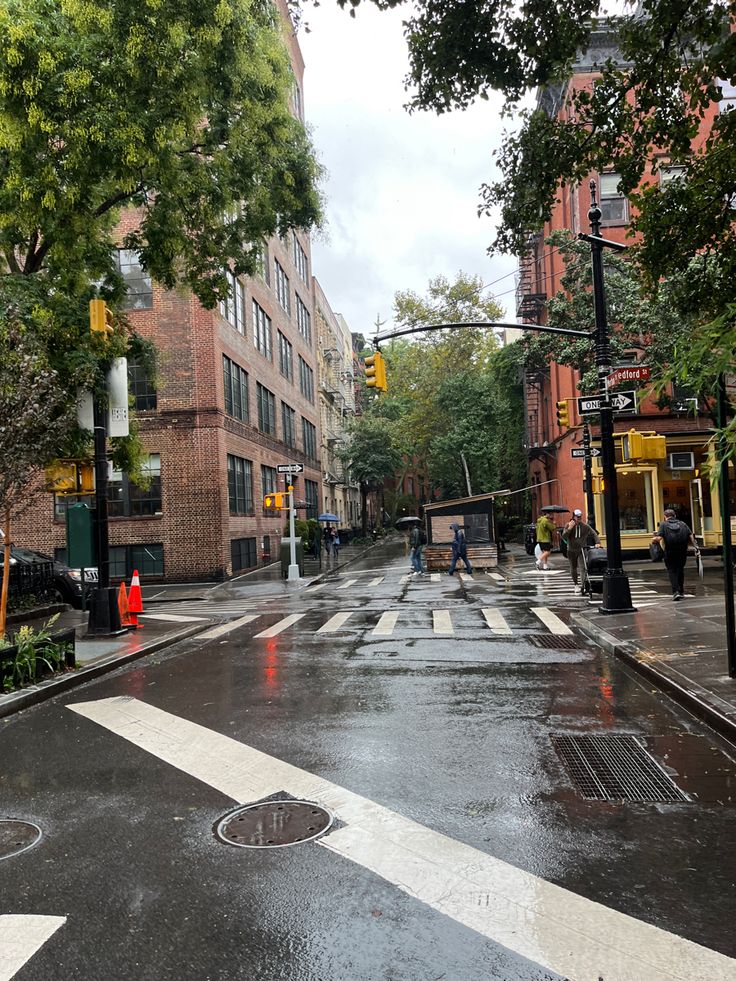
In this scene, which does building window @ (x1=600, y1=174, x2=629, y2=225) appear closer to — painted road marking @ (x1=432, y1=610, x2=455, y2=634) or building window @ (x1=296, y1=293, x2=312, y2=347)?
painted road marking @ (x1=432, y1=610, x2=455, y2=634)

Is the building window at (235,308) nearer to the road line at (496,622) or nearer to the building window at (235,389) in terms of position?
the building window at (235,389)

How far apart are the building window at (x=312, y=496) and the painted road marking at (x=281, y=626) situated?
28.4 m

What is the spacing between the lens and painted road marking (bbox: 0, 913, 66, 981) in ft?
10.3

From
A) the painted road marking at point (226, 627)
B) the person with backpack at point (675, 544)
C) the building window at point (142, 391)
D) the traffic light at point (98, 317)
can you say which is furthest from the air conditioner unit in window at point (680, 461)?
the traffic light at point (98, 317)

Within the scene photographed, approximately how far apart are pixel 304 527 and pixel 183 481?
879 cm

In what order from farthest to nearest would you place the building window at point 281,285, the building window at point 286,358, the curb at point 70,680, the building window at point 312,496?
the building window at point 312,496 < the building window at point 286,358 < the building window at point 281,285 < the curb at point 70,680

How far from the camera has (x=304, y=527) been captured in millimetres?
34031

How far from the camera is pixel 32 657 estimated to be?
8.88 m

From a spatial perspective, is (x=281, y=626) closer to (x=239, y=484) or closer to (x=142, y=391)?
(x=142, y=391)

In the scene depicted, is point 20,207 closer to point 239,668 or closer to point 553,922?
point 239,668

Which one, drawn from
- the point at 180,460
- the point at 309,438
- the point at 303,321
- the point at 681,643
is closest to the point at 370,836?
the point at 681,643

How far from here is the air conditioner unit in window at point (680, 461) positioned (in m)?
28.3

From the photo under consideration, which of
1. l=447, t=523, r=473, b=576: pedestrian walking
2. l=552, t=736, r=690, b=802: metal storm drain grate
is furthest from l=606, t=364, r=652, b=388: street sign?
l=447, t=523, r=473, b=576: pedestrian walking

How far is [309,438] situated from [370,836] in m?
44.2
